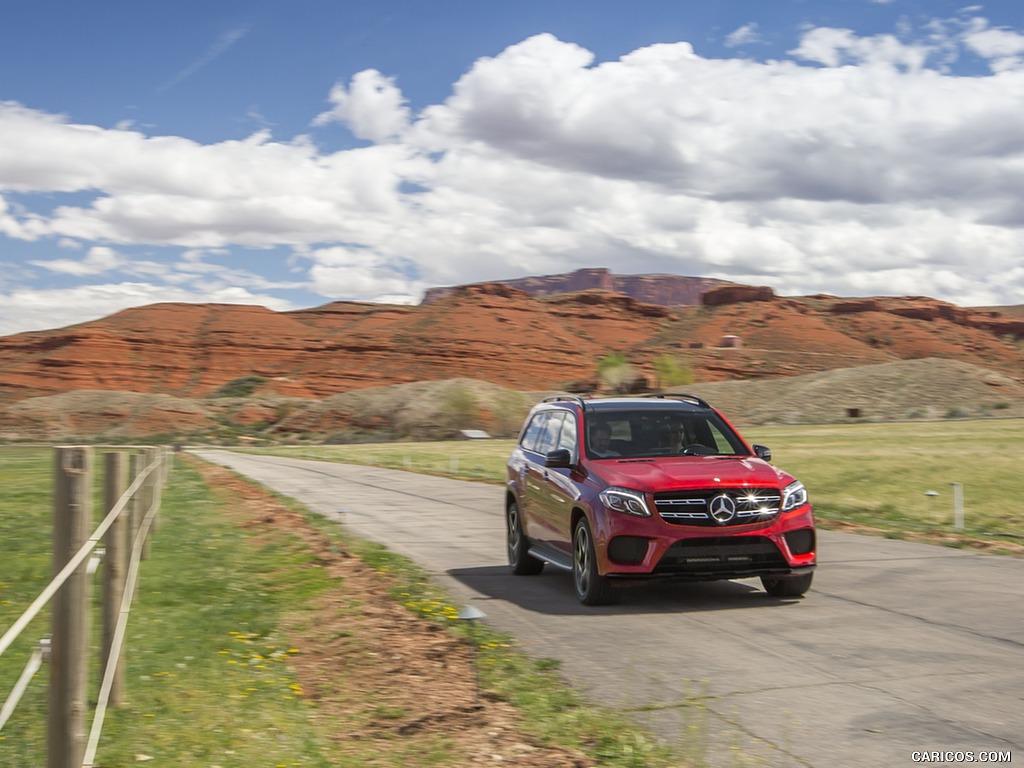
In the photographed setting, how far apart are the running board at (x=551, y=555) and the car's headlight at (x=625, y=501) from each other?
1105 millimetres

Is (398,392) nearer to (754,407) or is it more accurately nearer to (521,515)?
(754,407)

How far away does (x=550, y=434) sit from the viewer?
11.9 meters

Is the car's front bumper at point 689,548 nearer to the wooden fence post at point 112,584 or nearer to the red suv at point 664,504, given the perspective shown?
the red suv at point 664,504

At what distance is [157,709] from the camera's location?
242 inches

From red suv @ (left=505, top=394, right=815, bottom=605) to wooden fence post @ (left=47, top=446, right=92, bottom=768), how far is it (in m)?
5.85

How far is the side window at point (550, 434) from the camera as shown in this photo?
11.7 metres

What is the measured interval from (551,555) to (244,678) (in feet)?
15.5

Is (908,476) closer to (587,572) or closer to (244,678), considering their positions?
(587,572)

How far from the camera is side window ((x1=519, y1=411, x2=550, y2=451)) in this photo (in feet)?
Answer: 40.7

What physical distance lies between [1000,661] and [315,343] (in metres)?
140

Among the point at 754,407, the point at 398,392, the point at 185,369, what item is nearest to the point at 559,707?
the point at 754,407

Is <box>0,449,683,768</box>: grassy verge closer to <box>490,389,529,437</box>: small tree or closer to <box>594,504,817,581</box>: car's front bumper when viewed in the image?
<box>594,504,817,581</box>: car's front bumper

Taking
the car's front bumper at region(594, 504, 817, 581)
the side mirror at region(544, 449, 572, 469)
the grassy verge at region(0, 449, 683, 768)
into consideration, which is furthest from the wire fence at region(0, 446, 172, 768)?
the side mirror at region(544, 449, 572, 469)

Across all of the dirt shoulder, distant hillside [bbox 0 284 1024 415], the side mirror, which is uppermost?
distant hillside [bbox 0 284 1024 415]
